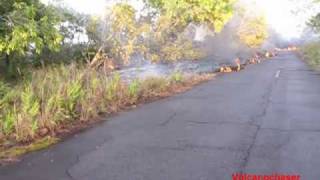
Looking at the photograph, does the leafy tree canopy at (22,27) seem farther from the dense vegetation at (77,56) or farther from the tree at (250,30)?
the tree at (250,30)

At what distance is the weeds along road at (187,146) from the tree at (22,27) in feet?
6.68

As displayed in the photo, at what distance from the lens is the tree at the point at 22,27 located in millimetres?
8467

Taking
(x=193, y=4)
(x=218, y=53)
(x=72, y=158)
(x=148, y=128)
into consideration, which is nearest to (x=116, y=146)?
(x=72, y=158)

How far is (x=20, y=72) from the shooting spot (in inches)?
529

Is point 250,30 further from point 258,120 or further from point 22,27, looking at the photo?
point 22,27

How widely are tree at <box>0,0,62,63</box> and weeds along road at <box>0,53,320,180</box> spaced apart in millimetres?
2037

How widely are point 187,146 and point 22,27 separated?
3738 mm

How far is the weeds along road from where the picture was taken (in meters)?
6.80

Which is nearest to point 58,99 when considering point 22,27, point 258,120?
point 22,27

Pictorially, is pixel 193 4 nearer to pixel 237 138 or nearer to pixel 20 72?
pixel 20 72

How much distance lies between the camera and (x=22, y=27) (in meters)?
8.52

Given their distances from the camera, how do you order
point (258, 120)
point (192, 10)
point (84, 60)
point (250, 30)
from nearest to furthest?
point (258, 120) < point (84, 60) < point (192, 10) < point (250, 30)

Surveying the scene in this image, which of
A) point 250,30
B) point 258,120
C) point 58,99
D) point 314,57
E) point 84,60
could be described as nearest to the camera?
point 58,99

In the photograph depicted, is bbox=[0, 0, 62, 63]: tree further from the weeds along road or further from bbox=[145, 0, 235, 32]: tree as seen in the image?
bbox=[145, 0, 235, 32]: tree
